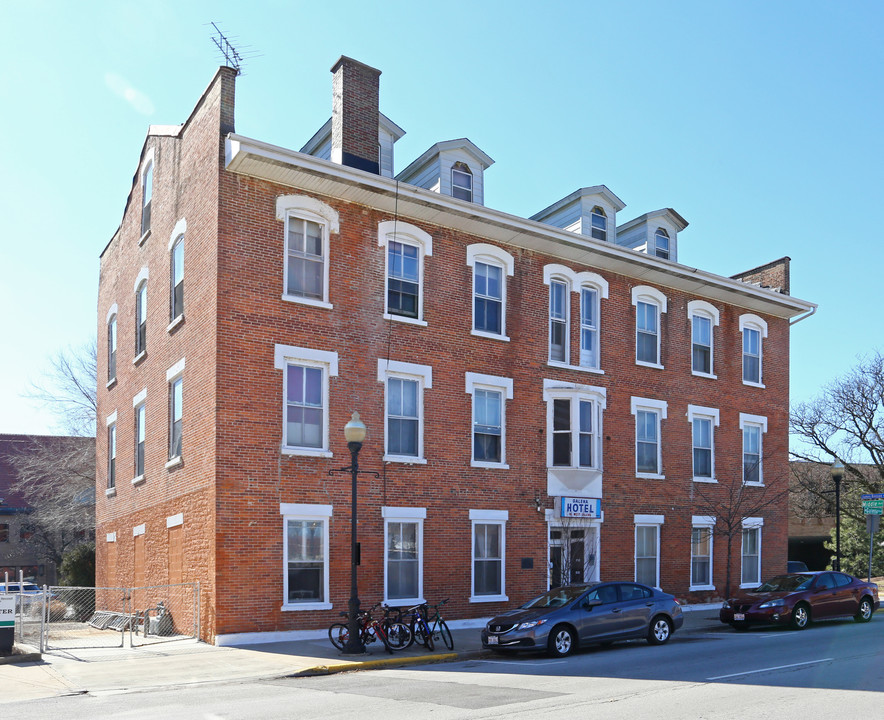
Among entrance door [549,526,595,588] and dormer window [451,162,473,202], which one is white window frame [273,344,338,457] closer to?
dormer window [451,162,473,202]

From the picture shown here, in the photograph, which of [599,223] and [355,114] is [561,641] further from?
[599,223]

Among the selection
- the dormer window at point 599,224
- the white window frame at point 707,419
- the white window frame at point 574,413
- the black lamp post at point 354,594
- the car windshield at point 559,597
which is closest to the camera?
the black lamp post at point 354,594

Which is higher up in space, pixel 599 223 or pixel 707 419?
pixel 599 223

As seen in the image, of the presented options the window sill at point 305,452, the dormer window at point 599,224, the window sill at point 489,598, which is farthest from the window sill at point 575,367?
the window sill at point 305,452

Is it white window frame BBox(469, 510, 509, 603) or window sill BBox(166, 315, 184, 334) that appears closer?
window sill BBox(166, 315, 184, 334)

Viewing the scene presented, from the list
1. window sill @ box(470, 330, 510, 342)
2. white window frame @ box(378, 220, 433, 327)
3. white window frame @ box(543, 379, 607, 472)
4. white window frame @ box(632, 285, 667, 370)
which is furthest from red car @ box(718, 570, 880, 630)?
white window frame @ box(378, 220, 433, 327)

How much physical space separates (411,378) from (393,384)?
48 cm

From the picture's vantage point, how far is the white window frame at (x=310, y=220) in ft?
65.3

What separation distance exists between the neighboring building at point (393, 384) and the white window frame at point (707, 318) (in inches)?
2.7

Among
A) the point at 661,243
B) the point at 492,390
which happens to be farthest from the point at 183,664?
the point at 661,243

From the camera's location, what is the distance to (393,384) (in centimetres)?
2147

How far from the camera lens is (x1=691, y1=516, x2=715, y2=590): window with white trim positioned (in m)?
26.9

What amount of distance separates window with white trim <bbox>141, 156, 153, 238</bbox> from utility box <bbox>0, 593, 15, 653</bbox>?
11857 mm

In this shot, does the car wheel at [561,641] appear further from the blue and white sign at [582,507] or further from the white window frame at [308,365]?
the blue and white sign at [582,507]
